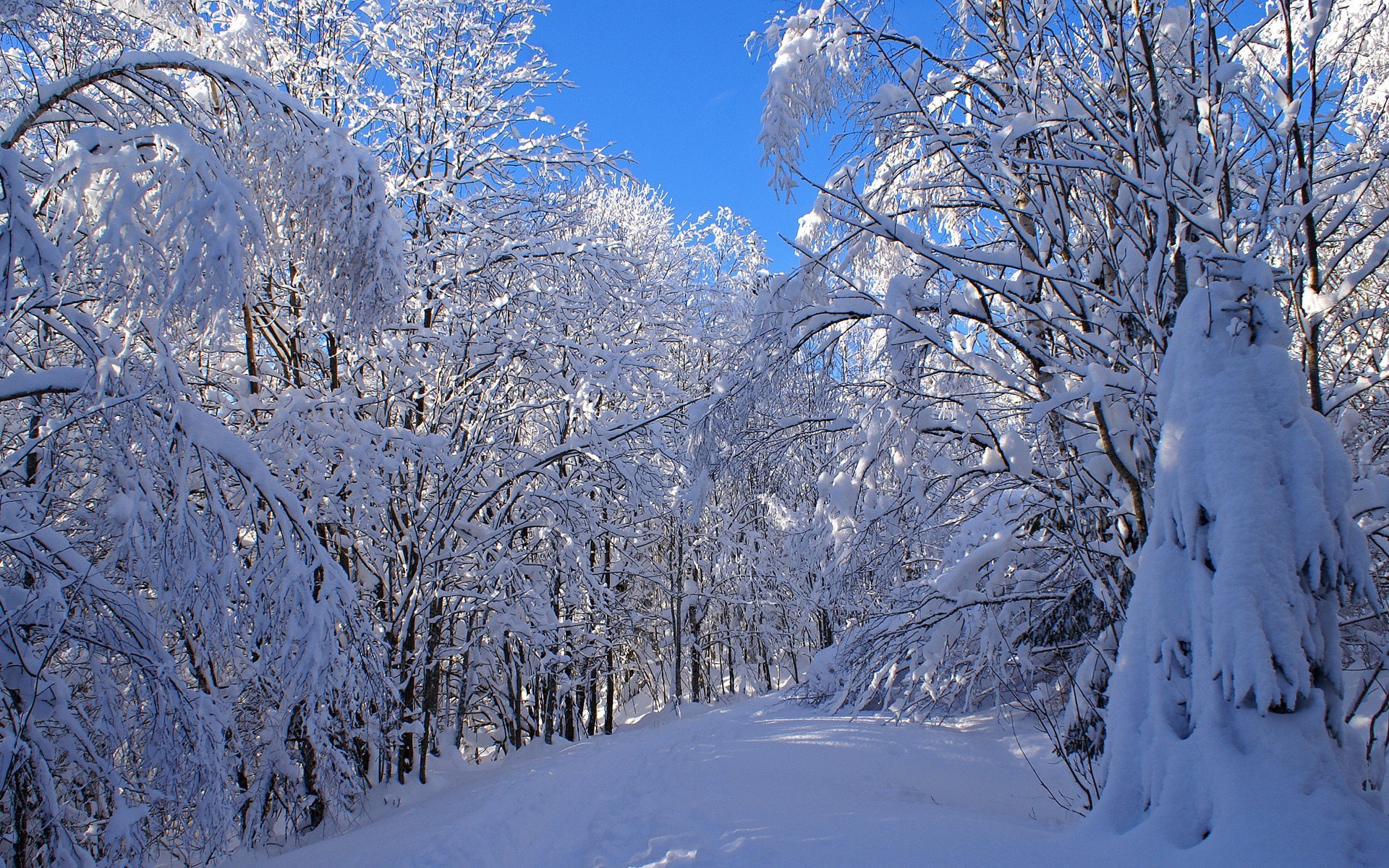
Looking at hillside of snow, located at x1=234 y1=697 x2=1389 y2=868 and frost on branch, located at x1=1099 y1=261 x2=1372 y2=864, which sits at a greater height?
frost on branch, located at x1=1099 y1=261 x2=1372 y2=864

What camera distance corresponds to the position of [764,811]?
4809mm

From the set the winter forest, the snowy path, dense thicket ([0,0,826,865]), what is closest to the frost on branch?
the winter forest

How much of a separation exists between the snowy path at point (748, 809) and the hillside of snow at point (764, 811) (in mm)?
16

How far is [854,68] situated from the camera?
4.68 m

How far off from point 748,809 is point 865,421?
9.38 feet

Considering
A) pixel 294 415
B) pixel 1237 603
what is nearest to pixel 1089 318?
pixel 1237 603

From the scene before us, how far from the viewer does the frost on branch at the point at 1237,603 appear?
6.79ft

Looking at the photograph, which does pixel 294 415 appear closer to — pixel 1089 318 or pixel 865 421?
pixel 865 421

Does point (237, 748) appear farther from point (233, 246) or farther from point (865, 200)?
point (865, 200)

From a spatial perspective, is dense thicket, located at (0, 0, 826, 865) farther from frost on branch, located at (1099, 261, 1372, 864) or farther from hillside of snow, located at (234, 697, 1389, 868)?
frost on branch, located at (1099, 261, 1372, 864)

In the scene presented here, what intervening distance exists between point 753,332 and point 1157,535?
108 inches

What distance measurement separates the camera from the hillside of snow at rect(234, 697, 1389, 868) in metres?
3.01

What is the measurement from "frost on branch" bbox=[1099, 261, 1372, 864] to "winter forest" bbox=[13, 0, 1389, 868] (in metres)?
0.01

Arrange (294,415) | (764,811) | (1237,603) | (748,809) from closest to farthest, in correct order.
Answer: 1. (1237,603)
2. (764,811)
3. (748,809)
4. (294,415)
